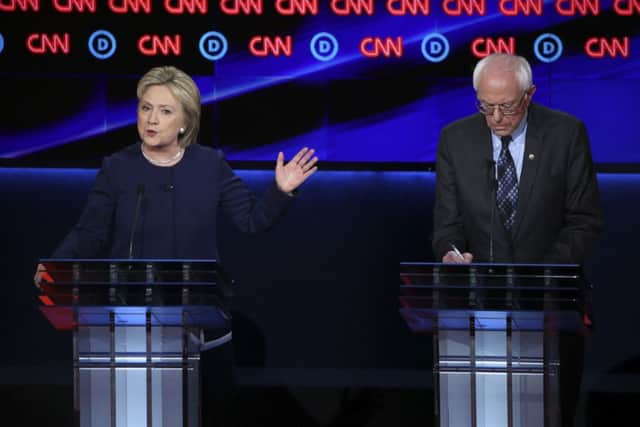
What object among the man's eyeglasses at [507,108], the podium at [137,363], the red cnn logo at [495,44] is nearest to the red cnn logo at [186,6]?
the red cnn logo at [495,44]

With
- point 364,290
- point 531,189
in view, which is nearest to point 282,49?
point 364,290

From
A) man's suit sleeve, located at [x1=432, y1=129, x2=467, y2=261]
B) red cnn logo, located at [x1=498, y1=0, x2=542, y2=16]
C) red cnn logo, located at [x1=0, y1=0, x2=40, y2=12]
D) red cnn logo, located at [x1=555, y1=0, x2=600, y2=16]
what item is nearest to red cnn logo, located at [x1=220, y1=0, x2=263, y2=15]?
red cnn logo, located at [x1=0, y1=0, x2=40, y2=12]

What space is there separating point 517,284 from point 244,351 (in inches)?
125

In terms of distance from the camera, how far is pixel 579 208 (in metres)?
4.25

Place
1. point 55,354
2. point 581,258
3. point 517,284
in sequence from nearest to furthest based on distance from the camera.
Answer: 1. point 517,284
2. point 581,258
3. point 55,354

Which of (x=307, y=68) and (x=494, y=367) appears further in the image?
(x=307, y=68)

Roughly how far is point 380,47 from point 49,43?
1.65 m

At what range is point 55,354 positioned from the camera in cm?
649

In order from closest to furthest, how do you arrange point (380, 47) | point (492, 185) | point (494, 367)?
point (494, 367)
point (492, 185)
point (380, 47)

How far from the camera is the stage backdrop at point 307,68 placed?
679 centimetres

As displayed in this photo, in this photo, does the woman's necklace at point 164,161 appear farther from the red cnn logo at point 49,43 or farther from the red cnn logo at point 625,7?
the red cnn logo at point 625,7

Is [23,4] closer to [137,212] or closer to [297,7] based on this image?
[297,7]

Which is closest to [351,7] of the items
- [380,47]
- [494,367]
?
[380,47]

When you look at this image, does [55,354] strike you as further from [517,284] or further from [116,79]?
[517,284]
